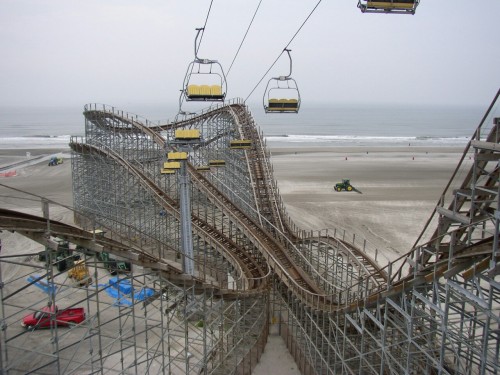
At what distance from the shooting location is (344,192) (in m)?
32.4

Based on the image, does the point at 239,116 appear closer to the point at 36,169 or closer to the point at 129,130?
the point at 129,130

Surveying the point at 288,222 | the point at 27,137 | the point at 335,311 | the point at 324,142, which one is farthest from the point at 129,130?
the point at 27,137

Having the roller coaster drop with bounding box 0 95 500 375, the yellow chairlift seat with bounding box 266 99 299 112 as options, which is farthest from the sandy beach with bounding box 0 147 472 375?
the yellow chairlift seat with bounding box 266 99 299 112

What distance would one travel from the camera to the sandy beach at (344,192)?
22391mm

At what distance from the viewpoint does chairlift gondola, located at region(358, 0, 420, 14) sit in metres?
6.30

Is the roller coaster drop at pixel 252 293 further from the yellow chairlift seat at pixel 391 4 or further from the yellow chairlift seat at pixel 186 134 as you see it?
the yellow chairlift seat at pixel 391 4

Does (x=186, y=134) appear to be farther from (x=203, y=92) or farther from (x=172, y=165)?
(x=203, y=92)

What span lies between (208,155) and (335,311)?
758 inches

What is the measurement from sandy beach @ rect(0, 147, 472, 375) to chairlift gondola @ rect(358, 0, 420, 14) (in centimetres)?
948

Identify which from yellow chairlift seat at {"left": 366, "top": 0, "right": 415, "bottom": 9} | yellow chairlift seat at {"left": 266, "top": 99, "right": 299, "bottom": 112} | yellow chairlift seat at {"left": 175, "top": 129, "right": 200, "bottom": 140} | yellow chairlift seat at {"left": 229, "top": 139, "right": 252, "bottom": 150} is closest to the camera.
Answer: yellow chairlift seat at {"left": 366, "top": 0, "right": 415, "bottom": 9}

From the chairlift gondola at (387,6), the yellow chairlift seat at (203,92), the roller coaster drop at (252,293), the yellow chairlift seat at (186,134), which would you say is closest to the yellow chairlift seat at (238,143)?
the roller coaster drop at (252,293)

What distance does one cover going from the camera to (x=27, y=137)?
231 ft

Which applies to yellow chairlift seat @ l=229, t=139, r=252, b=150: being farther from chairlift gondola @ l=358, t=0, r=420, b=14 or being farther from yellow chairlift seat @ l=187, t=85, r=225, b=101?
chairlift gondola @ l=358, t=0, r=420, b=14

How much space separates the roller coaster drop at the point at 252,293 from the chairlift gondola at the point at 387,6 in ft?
6.65
